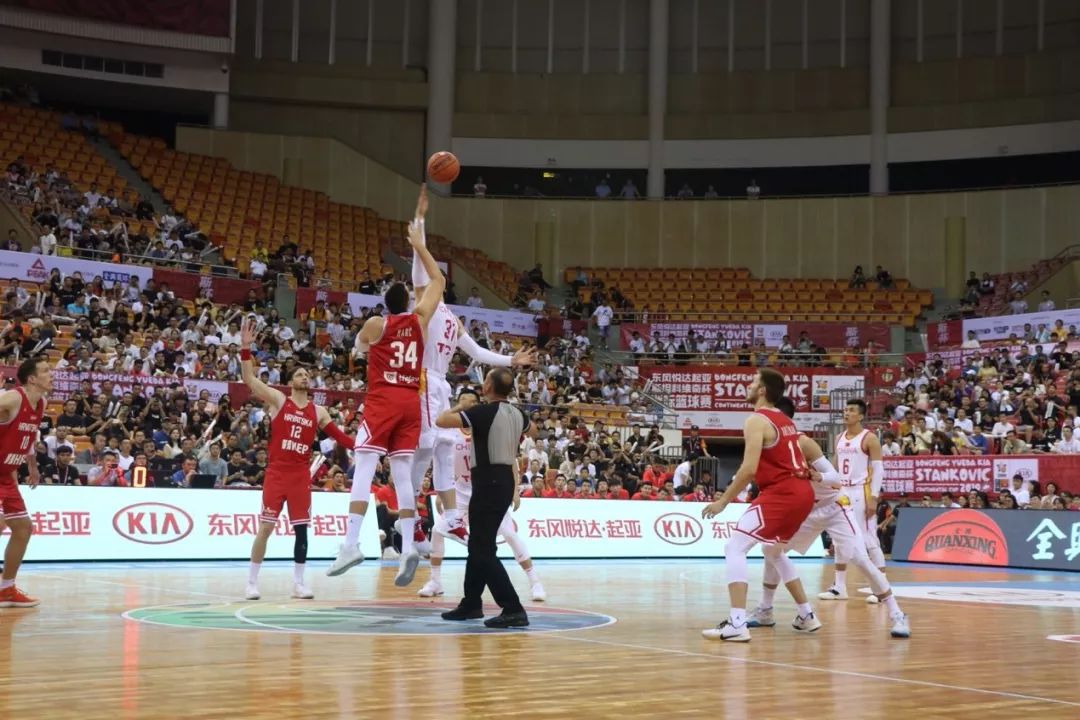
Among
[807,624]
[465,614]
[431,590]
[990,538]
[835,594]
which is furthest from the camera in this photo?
[990,538]

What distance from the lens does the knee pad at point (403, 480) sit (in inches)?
459

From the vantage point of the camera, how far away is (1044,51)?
44.7 meters

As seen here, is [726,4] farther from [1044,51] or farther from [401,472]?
[401,472]

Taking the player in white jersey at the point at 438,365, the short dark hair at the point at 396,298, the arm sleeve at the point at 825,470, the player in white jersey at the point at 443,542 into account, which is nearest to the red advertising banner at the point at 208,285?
the player in white jersey at the point at 443,542

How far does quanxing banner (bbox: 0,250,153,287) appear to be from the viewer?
28.9 metres

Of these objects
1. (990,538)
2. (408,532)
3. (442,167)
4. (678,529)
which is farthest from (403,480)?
(990,538)

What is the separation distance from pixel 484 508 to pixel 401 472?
136 centimetres

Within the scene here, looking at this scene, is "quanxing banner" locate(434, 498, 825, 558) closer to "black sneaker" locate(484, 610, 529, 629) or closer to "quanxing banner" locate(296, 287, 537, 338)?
"black sneaker" locate(484, 610, 529, 629)

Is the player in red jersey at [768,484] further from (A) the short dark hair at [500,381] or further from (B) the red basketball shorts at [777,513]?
(A) the short dark hair at [500,381]

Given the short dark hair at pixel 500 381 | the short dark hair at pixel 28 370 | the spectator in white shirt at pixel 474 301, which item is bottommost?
the short dark hair at pixel 500 381

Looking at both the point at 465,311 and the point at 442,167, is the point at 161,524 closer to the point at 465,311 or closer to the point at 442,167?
the point at 442,167

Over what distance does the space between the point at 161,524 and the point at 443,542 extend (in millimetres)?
7479

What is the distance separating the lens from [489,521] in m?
10.6

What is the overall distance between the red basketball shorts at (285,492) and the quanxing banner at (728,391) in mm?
24837
